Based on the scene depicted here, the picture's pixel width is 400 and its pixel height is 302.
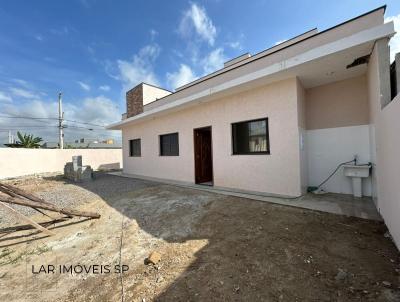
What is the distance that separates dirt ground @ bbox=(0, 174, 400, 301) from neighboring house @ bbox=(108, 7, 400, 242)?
165cm

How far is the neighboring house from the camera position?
4250mm

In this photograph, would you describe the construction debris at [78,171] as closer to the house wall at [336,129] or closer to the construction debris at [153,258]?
the construction debris at [153,258]

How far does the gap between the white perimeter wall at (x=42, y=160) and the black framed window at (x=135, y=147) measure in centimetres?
855

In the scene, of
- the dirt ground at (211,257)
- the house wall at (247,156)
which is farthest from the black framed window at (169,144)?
the dirt ground at (211,257)

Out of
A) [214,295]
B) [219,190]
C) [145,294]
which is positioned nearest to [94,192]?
[219,190]

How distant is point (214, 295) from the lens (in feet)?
7.39

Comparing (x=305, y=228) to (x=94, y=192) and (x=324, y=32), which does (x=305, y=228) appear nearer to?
(x=324, y=32)

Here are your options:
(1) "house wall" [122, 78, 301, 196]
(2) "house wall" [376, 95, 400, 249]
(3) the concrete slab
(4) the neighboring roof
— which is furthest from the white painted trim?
(3) the concrete slab

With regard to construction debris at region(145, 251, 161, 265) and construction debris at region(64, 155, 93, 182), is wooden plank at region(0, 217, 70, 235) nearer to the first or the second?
construction debris at region(145, 251, 161, 265)

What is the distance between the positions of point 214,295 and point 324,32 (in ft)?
19.5

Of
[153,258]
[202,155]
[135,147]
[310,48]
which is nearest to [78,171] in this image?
[135,147]

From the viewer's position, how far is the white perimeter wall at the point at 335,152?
18.2 feet

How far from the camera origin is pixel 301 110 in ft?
19.0

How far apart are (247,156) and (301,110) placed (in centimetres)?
213
